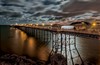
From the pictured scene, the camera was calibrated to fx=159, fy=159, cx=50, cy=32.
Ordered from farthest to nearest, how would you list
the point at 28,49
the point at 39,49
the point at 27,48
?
the point at 27,48
the point at 28,49
the point at 39,49

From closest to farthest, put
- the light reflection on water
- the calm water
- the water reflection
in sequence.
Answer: the calm water < the water reflection < the light reflection on water

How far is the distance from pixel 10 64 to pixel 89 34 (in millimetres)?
15204

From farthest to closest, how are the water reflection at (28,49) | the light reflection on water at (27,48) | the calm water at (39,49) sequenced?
the light reflection on water at (27,48) → the water reflection at (28,49) → the calm water at (39,49)

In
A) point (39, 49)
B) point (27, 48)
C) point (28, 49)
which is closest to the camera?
point (39, 49)

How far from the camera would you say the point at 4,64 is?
2833 cm

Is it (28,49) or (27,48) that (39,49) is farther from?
(27,48)

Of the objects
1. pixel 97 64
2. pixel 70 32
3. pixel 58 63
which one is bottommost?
pixel 97 64

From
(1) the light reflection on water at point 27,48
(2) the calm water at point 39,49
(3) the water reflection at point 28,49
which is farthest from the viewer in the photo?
(1) the light reflection on water at point 27,48

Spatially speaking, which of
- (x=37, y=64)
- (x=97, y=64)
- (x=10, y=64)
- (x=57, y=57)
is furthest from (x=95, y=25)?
(x=10, y=64)

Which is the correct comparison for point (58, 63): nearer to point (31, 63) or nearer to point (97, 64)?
point (31, 63)

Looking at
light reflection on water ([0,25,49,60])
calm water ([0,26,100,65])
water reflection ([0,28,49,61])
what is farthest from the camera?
light reflection on water ([0,25,49,60])

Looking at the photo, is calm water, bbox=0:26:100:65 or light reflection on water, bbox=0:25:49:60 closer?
calm water, bbox=0:26:100:65

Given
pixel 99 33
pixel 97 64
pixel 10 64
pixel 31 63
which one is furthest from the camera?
pixel 97 64

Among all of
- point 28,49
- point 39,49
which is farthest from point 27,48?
point 39,49
